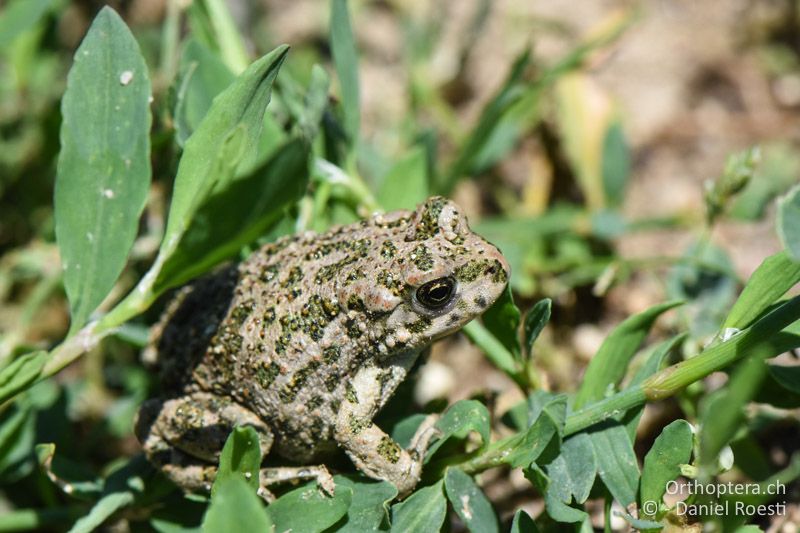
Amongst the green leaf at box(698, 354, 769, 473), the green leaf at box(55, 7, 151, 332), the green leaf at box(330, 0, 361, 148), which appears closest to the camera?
the green leaf at box(698, 354, 769, 473)

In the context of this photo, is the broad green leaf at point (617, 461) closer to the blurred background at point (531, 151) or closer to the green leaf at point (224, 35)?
the blurred background at point (531, 151)

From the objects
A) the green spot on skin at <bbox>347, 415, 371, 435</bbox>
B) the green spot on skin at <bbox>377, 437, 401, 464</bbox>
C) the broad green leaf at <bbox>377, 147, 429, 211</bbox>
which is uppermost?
the broad green leaf at <bbox>377, 147, 429, 211</bbox>

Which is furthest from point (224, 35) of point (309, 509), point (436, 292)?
point (309, 509)

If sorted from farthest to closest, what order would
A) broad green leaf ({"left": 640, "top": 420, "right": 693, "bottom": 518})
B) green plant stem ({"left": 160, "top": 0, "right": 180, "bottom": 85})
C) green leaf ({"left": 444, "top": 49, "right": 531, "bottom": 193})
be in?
1. green plant stem ({"left": 160, "top": 0, "right": 180, "bottom": 85})
2. green leaf ({"left": 444, "top": 49, "right": 531, "bottom": 193})
3. broad green leaf ({"left": 640, "top": 420, "right": 693, "bottom": 518})

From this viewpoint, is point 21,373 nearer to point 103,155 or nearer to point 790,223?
point 103,155

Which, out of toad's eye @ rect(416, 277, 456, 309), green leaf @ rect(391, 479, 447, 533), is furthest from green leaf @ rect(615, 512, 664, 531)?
toad's eye @ rect(416, 277, 456, 309)

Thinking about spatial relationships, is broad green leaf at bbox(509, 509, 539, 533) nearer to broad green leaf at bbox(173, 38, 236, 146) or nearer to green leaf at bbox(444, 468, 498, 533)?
green leaf at bbox(444, 468, 498, 533)

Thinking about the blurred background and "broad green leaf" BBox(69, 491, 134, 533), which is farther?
the blurred background
